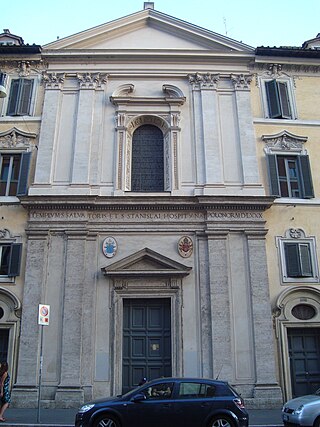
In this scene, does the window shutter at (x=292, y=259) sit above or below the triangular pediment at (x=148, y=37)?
below

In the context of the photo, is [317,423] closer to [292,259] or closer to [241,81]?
[292,259]

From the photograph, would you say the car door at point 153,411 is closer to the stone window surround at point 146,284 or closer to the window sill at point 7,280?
the stone window surround at point 146,284

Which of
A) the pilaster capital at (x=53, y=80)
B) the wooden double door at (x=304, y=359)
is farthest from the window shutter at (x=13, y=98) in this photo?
the wooden double door at (x=304, y=359)

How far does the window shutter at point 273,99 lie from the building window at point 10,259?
11.4 m

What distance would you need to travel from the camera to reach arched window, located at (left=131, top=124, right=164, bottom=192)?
18.3m

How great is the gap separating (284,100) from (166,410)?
46.5 ft

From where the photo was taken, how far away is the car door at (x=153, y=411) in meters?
9.89

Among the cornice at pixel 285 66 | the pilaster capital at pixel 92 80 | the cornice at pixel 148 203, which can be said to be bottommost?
the cornice at pixel 148 203

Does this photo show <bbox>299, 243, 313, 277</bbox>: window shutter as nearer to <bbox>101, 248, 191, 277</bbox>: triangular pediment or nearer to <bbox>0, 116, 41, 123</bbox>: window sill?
<bbox>101, 248, 191, 277</bbox>: triangular pediment

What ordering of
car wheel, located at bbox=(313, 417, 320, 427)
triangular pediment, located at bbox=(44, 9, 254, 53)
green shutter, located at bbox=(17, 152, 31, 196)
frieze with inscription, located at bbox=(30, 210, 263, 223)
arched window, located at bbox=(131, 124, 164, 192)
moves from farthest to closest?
1. triangular pediment, located at bbox=(44, 9, 254, 53)
2. arched window, located at bbox=(131, 124, 164, 192)
3. green shutter, located at bbox=(17, 152, 31, 196)
4. frieze with inscription, located at bbox=(30, 210, 263, 223)
5. car wheel, located at bbox=(313, 417, 320, 427)

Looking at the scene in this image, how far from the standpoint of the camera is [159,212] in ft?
55.9

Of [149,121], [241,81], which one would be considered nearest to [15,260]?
[149,121]

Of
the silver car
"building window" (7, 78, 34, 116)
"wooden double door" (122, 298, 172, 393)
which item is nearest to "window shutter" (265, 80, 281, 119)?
"wooden double door" (122, 298, 172, 393)

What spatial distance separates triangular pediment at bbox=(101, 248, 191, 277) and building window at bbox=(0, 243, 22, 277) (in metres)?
3.09
